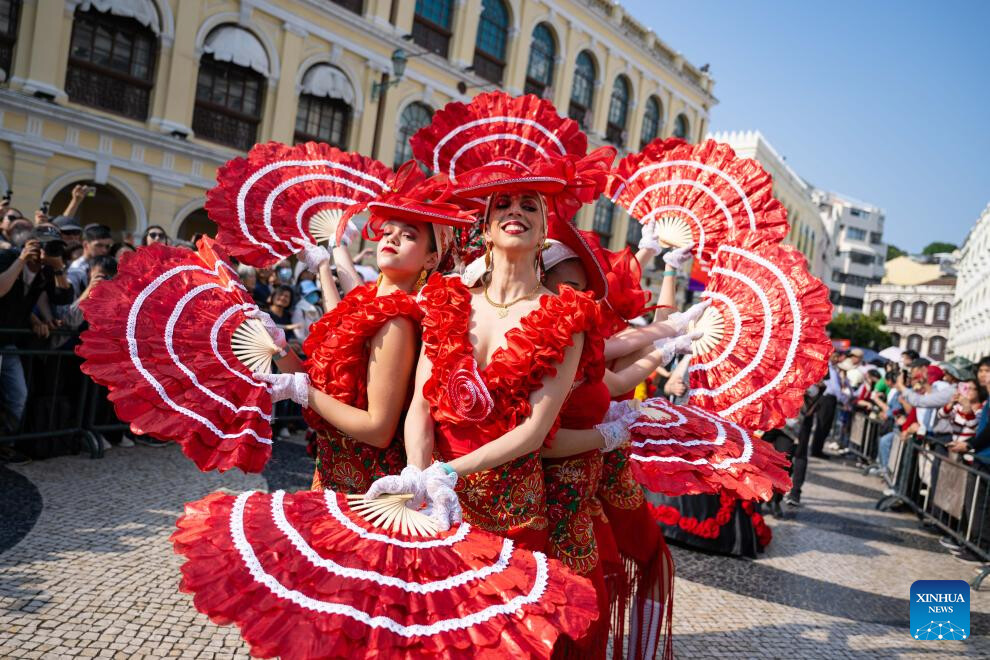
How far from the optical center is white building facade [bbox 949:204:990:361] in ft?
142

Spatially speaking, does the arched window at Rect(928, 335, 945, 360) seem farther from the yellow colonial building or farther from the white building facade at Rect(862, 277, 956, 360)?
the yellow colonial building

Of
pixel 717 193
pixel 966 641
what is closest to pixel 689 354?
pixel 717 193

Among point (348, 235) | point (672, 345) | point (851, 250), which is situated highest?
point (851, 250)

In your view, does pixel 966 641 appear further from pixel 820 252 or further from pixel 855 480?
pixel 820 252

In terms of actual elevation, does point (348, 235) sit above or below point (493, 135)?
below

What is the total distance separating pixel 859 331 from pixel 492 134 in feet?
219

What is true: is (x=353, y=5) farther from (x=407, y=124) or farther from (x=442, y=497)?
(x=442, y=497)

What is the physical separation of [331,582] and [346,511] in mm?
302

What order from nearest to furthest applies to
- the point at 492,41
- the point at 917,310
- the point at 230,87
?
1. the point at 230,87
2. the point at 492,41
3. the point at 917,310

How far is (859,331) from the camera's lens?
62.9 meters

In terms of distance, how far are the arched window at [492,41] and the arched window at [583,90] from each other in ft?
11.5

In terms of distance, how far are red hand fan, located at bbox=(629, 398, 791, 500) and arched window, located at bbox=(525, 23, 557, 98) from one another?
70.1 feet

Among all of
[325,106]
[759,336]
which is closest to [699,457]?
[759,336]

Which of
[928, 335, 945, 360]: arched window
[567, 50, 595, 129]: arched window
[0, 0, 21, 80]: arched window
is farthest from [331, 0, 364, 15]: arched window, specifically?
[928, 335, 945, 360]: arched window
